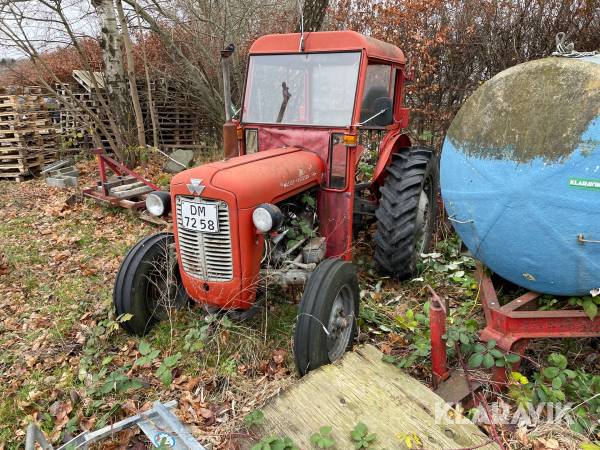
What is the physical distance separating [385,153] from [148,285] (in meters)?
2.27

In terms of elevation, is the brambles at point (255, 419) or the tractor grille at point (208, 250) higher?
the tractor grille at point (208, 250)

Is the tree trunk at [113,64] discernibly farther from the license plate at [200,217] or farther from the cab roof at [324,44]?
the license plate at [200,217]

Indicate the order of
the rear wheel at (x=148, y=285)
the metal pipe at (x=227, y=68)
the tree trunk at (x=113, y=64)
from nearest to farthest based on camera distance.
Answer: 1. the metal pipe at (x=227, y=68)
2. the rear wheel at (x=148, y=285)
3. the tree trunk at (x=113, y=64)

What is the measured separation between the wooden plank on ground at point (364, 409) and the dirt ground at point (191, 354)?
0.47ft

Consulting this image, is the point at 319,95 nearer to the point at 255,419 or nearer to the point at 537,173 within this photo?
the point at 537,173

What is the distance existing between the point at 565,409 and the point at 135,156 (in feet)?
28.3

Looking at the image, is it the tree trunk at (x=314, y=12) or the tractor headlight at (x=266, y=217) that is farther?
the tree trunk at (x=314, y=12)

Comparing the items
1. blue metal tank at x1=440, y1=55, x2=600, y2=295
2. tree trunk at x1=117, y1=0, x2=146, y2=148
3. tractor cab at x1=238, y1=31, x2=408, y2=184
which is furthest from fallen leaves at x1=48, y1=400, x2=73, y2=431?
tree trunk at x1=117, y1=0, x2=146, y2=148

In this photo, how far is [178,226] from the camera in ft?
9.99

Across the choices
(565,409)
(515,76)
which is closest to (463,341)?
(565,409)

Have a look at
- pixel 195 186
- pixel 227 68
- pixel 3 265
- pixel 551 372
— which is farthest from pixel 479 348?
pixel 3 265

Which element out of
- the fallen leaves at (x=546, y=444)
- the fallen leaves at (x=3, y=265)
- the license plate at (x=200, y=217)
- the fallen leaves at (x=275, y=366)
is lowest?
the fallen leaves at (x=3, y=265)

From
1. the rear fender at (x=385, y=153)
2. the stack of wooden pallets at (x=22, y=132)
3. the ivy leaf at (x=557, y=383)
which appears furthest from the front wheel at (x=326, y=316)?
the stack of wooden pallets at (x=22, y=132)

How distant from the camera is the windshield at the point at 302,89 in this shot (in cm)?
366
